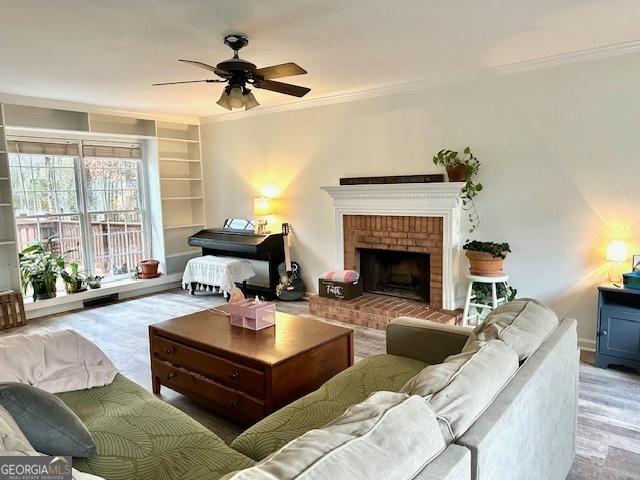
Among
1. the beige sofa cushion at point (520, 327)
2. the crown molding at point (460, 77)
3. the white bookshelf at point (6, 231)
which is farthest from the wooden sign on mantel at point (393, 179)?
the white bookshelf at point (6, 231)

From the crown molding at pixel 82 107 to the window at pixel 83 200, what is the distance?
0.49 metres

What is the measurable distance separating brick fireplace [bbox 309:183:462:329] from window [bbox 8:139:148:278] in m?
3.11

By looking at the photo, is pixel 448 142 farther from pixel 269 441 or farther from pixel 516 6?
pixel 269 441

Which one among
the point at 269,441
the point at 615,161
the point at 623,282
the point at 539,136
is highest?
the point at 539,136

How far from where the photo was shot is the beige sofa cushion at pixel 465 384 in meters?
1.19

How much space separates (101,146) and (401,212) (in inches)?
163

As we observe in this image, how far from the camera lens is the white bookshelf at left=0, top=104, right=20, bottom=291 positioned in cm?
479

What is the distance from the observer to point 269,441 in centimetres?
170

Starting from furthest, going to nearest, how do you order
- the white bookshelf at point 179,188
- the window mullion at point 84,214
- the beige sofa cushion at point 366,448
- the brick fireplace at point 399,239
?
the white bookshelf at point 179,188 < the window mullion at point 84,214 < the brick fireplace at point 399,239 < the beige sofa cushion at point 366,448

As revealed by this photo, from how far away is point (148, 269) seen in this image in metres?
6.19

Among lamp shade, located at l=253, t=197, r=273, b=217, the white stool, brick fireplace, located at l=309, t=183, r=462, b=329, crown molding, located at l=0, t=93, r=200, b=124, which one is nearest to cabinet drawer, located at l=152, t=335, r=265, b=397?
brick fireplace, located at l=309, t=183, r=462, b=329

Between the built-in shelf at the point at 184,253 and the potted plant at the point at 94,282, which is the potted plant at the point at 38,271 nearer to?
the potted plant at the point at 94,282

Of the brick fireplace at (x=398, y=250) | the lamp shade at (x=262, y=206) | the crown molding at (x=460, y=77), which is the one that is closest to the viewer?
the crown molding at (x=460, y=77)

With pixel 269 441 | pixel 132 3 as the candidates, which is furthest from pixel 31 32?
pixel 269 441
